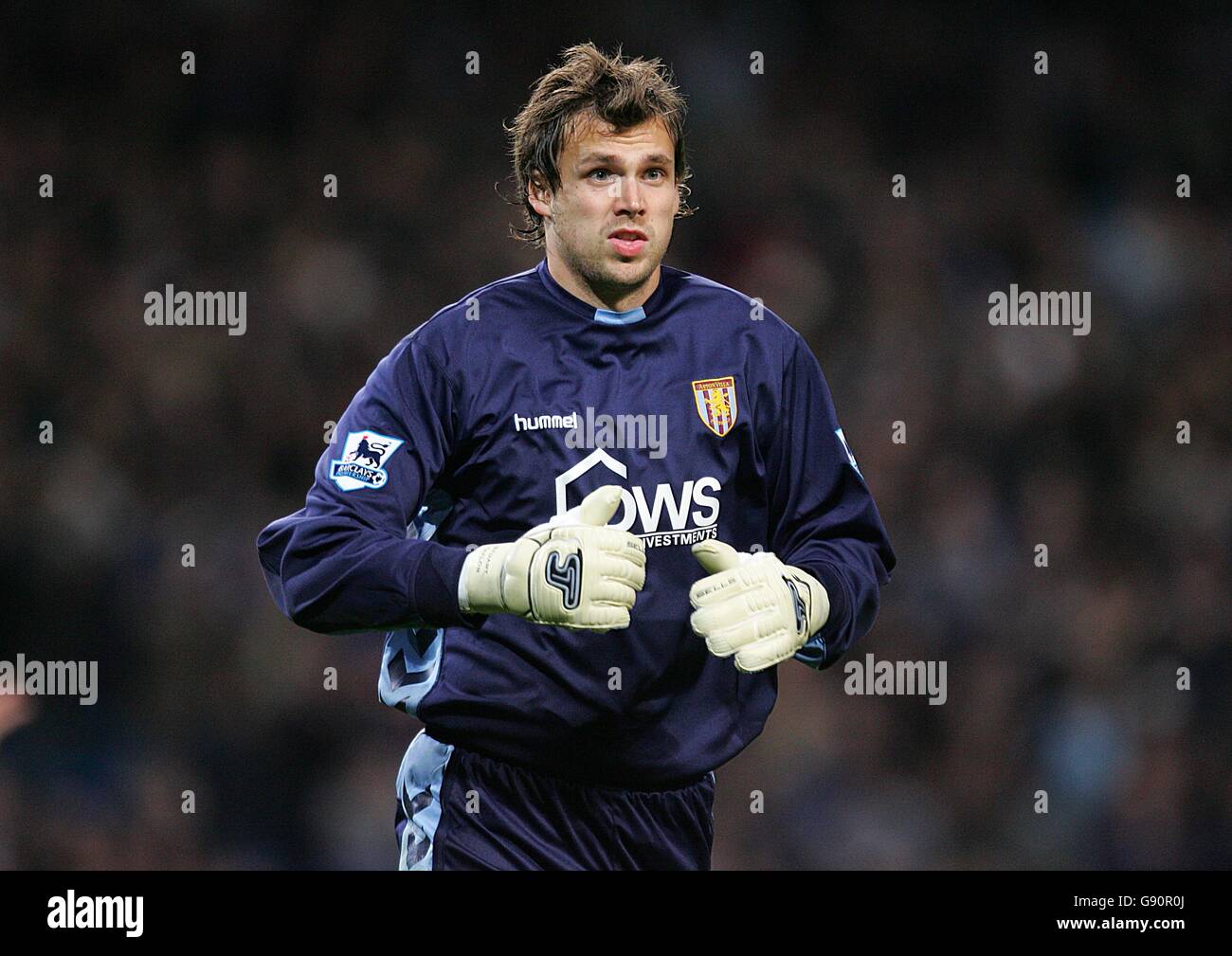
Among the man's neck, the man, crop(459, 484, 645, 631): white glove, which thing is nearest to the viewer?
crop(459, 484, 645, 631): white glove

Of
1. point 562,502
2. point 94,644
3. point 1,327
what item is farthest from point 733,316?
point 1,327

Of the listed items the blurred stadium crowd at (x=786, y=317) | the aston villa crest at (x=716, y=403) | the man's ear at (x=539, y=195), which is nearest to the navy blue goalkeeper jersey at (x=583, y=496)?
the aston villa crest at (x=716, y=403)

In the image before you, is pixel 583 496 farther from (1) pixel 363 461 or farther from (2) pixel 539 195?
(2) pixel 539 195

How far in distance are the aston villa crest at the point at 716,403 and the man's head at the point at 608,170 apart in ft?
0.90

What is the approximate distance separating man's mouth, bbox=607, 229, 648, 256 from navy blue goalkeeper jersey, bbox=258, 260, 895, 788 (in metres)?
0.15

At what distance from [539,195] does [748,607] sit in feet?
3.74

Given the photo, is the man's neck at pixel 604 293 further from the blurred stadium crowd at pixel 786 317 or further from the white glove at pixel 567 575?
the blurred stadium crowd at pixel 786 317

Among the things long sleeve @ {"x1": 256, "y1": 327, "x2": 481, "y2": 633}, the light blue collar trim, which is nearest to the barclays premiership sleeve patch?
long sleeve @ {"x1": 256, "y1": 327, "x2": 481, "y2": 633}

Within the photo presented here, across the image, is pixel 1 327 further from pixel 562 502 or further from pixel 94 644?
pixel 562 502

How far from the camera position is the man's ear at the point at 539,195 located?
→ 3637mm

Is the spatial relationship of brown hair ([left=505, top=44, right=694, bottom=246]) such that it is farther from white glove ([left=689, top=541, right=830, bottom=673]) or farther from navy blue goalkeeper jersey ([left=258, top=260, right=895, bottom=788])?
white glove ([left=689, top=541, right=830, bottom=673])

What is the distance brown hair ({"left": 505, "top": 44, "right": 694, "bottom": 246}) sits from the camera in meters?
3.51

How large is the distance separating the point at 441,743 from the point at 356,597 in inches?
18.9

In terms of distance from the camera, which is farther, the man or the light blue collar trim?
the light blue collar trim
